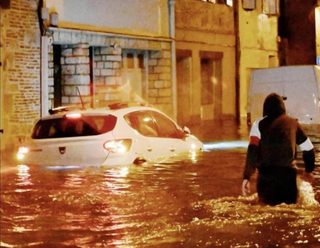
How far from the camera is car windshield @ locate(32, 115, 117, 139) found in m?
10.3

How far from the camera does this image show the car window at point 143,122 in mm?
10758

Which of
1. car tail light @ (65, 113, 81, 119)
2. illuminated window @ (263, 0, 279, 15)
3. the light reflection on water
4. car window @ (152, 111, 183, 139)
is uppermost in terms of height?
illuminated window @ (263, 0, 279, 15)

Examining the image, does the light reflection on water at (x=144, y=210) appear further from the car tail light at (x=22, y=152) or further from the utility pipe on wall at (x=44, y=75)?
the utility pipe on wall at (x=44, y=75)

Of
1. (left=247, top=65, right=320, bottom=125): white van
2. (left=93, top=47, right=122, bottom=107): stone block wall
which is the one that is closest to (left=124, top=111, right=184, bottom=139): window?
(left=247, top=65, right=320, bottom=125): white van

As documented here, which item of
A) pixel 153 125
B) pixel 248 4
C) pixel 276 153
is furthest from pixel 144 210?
pixel 248 4

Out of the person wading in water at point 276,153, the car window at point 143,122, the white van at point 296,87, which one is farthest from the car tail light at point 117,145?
the white van at point 296,87

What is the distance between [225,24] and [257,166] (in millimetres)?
20121

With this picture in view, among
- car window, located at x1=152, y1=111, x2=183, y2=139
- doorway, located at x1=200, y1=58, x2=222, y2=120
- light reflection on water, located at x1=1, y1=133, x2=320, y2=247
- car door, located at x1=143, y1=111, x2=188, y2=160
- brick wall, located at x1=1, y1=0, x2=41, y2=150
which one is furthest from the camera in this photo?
doorway, located at x1=200, y1=58, x2=222, y2=120

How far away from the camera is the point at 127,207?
28.9 ft

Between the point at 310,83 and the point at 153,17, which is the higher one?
the point at 153,17

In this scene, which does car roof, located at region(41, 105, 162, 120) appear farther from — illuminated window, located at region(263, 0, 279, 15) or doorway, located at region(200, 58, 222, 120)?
illuminated window, located at region(263, 0, 279, 15)

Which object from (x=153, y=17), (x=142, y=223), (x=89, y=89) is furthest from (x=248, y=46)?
(x=142, y=223)

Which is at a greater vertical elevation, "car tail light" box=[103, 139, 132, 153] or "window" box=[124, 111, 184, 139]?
"window" box=[124, 111, 184, 139]

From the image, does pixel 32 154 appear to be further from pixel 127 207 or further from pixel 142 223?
pixel 142 223
